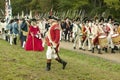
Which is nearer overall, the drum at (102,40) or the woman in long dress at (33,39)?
the woman in long dress at (33,39)

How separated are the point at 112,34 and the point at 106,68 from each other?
20.0 ft

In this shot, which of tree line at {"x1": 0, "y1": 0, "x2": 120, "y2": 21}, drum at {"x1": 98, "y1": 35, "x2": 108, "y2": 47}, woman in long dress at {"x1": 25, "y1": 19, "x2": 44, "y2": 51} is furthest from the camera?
tree line at {"x1": 0, "y1": 0, "x2": 120, "y2": 21}

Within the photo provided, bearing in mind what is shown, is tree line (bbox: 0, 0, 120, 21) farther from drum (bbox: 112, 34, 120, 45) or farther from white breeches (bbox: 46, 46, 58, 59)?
white breeches (bbox: 46, 46, 58, 59)

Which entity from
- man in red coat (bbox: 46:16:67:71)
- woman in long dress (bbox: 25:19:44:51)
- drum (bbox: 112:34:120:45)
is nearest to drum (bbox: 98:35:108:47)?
drum (bbox: 112:34:120:45)

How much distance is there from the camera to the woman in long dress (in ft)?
63.5

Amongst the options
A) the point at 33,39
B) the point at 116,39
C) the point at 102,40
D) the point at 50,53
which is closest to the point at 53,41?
the point at 50,53

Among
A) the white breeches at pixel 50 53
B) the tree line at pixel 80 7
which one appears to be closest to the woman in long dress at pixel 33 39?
the white breeches at pixel 50 53

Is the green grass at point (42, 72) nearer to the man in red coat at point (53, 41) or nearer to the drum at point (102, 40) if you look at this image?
the man in red coat at point (53, 41)

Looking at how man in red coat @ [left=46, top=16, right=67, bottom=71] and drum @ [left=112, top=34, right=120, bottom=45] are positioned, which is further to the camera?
drum @ [left=112, top=34, right=120, bottom=45]

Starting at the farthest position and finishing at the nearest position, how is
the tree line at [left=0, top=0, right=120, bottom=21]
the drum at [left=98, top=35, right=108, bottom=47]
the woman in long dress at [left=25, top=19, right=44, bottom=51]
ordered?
the tree line at [left=0, top=0, right=120, bottom=21], the drum at [left=98, top=35, right=108, bottom=47], the woman in long dress at [left=25, top=19, right=44, bottom=51]

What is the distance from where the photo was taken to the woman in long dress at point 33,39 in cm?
Result: 1936

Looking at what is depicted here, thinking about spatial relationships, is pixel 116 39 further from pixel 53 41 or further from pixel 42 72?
pixel 42 72

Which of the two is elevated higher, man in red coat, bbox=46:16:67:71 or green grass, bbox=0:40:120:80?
man in red coat, bbox=46:16:67:71

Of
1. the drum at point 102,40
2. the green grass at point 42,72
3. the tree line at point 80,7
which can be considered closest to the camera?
the green grass at point 42,72
